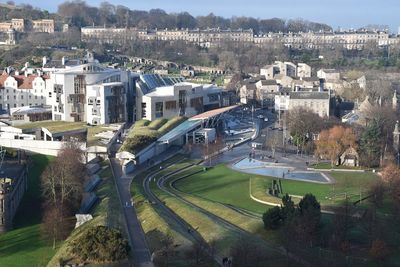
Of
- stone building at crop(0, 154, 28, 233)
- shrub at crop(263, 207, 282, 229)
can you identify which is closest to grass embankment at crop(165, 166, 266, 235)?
shrub at crop(263, 207, 282, 229)

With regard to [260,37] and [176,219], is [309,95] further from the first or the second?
[260,37]

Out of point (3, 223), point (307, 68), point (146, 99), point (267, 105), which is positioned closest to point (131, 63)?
point (307, 68)

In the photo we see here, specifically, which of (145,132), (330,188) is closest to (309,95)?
(145,132)

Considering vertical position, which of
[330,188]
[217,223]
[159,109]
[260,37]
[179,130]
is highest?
[260,37]

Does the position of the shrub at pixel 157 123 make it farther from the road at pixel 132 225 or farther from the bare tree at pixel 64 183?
the bare tree at pixel 64 183

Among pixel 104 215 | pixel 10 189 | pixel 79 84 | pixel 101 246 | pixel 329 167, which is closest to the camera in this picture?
pixel 101 246

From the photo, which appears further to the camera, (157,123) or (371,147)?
(157,123)

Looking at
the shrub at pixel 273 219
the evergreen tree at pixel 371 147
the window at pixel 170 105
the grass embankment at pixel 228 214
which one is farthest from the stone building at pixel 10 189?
the evergreen tree at pixel 371 147

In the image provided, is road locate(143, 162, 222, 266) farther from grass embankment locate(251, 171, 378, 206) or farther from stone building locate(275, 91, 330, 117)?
stone building locate(275, 91, 330, 117)
